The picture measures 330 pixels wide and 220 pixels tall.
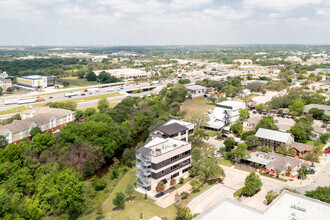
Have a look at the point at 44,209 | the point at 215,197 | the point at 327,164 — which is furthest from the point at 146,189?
the point at 327,164

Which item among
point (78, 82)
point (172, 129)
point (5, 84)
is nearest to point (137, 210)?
point (172, 129)

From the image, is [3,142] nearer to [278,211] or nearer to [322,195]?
[278,211]

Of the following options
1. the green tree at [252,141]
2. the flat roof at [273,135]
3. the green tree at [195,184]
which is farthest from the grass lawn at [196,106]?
the green tree at [195,184]

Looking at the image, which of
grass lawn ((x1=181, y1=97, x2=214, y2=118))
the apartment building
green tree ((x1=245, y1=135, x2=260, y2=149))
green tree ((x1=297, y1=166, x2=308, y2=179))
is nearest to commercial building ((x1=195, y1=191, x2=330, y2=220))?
green tree ((x1=297, y1=166, x2=308, y2=179))

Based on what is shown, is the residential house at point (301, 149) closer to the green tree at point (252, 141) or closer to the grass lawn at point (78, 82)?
the green tree at point (252, 141)

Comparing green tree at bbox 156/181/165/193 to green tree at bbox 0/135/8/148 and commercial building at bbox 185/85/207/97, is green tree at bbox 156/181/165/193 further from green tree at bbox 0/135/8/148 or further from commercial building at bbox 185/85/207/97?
commercial building at bbox 185/85/207/97
